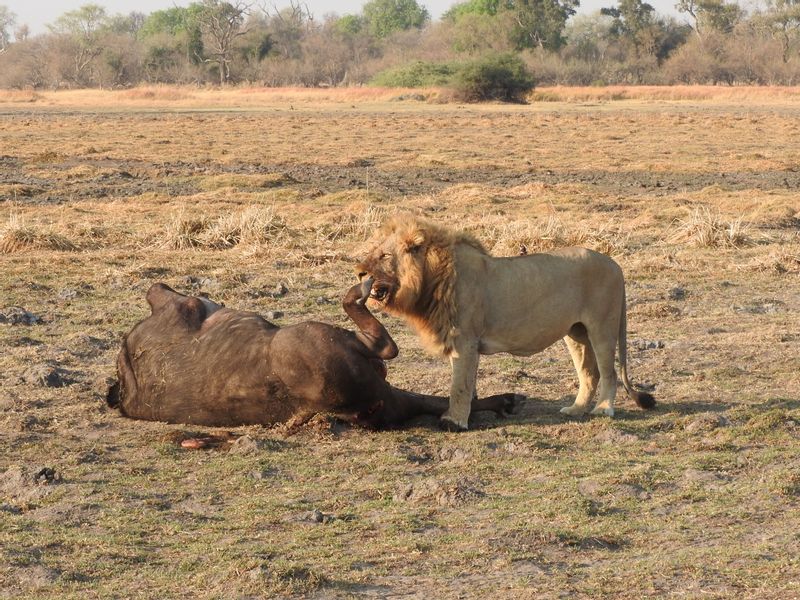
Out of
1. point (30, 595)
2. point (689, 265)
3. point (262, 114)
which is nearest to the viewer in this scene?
point (30, 595)

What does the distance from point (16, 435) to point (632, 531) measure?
3231mm

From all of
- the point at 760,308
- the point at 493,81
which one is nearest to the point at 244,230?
the point at 760,308

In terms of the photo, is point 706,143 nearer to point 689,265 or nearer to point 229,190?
point 229,190

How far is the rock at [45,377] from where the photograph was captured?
7328mm

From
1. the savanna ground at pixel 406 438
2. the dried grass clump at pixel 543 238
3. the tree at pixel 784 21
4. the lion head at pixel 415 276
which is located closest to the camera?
the savanna ground at pixel 406 438

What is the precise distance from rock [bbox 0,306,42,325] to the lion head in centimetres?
384

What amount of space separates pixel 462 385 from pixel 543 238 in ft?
21.0

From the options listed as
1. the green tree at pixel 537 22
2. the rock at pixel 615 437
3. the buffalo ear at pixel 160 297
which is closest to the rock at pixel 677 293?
the rock at pixel 615 437

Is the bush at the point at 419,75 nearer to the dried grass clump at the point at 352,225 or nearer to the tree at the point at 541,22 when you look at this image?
the tree at the point at 541,22

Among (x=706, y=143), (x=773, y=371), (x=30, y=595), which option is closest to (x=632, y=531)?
(x=30, y=595)

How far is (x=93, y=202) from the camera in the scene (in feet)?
55.1

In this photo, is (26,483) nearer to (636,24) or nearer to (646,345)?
(646,345)

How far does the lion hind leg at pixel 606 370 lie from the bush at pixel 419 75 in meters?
46.3

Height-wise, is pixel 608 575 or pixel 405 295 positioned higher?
pixel 405 295
